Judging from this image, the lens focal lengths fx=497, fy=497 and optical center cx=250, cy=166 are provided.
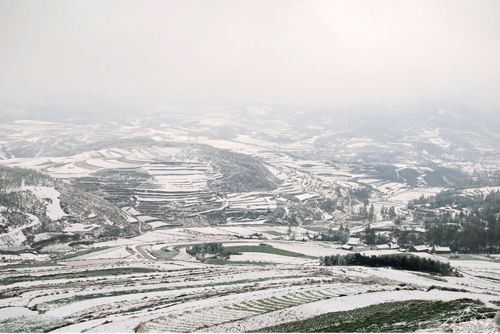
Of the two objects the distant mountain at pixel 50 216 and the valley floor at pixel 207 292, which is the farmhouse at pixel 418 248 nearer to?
the valley floor at pixel 207 292

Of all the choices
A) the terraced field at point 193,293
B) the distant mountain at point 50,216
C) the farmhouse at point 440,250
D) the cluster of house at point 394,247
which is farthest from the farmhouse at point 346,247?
the distant mountain at point 50,216

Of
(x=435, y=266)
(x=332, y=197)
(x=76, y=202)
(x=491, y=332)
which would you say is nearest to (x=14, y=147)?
(x=76, y=202)

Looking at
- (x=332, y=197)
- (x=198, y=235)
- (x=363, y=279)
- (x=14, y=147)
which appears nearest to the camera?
(x=363, y=279)

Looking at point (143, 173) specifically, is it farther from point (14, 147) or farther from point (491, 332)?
point (491, 332)

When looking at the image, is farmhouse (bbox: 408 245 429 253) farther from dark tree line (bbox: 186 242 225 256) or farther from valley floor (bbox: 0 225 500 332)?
dark tree line (bbox: 186 242 225 256)

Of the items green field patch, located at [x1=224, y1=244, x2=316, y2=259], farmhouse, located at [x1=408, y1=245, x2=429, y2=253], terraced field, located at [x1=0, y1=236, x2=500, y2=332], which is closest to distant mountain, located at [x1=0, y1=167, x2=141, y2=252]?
terraced field, located at [x1=0, y1=236, x2=500, y2=332]

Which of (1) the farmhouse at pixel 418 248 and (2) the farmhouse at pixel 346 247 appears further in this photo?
(2) the farmhouse at pixel 346 247

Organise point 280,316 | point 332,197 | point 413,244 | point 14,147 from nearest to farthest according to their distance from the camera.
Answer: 1. point 280,316
2. point 413,244
3. point 332,197
4. point 14,147

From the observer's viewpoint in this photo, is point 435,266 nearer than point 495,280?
No

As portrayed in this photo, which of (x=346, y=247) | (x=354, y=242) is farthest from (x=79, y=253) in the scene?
(x=354, y=242)
